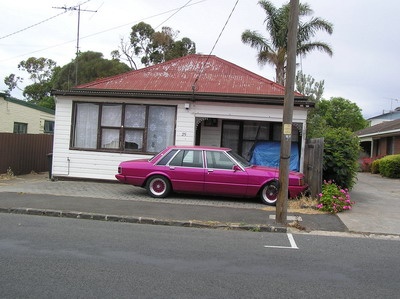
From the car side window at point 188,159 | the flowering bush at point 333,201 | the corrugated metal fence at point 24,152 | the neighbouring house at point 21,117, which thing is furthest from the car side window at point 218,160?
the neighbouring house at point 21,117

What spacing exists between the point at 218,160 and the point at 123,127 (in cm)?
445

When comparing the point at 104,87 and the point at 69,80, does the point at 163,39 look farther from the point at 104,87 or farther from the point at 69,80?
the point at 104,87

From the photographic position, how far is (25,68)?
6494cm

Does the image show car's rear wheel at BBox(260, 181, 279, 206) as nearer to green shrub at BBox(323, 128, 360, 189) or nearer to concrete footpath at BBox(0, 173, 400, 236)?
concrete footpath at BBox(0, 173, 400, 236)

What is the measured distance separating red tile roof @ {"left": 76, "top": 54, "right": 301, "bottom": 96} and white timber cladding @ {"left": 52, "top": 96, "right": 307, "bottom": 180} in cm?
107

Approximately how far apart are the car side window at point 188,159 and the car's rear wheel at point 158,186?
0.51 m

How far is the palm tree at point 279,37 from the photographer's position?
27625 millimetres

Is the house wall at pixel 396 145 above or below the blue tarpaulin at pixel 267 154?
above

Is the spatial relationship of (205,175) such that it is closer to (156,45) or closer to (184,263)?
(184,263)

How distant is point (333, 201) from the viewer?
10812 mm

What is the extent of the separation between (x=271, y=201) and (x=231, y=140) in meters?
5.27

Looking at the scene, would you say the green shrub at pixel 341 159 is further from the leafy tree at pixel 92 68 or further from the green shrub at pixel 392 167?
the leafy tree at pixel 92 68

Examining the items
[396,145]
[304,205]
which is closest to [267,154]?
[304,205]

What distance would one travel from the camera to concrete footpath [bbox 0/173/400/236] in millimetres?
9055
